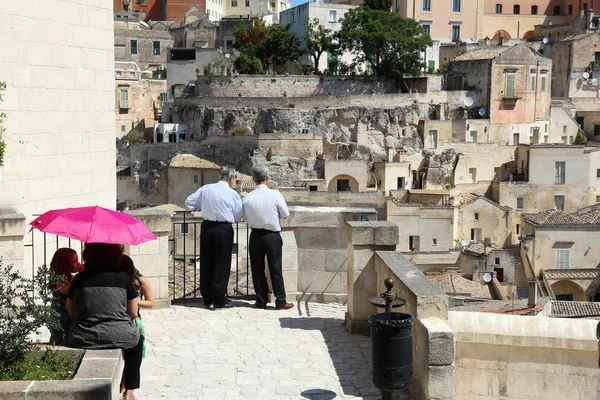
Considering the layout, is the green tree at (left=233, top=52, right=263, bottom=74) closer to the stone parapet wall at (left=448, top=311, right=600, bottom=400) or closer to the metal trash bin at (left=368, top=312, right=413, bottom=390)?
the stone parapet wall at (left=448, top=311, right=600, bottom=400)

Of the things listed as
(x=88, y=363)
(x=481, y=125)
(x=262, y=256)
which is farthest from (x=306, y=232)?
(x=481, y=125)

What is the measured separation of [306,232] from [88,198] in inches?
127

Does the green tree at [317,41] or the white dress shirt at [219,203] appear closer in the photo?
the white dress shirt at [219,203]

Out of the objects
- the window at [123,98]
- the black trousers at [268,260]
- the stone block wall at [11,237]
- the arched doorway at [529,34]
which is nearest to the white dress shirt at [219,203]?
the black trousers at [268,260]

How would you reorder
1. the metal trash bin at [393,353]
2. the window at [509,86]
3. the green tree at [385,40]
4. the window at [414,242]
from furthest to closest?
the green tree at [385,40] < the window at [509,86] < the window at [414,242] < the metal trash bin at [393,353]

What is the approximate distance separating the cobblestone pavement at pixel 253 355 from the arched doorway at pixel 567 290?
1225 inches

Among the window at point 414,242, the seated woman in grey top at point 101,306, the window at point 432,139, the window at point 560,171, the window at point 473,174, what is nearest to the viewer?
the seated woman in grey top at point 101,306

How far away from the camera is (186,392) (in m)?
6.41

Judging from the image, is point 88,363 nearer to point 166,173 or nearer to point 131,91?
point 166,173

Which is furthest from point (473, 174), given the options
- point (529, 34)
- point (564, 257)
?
point (529, 34)

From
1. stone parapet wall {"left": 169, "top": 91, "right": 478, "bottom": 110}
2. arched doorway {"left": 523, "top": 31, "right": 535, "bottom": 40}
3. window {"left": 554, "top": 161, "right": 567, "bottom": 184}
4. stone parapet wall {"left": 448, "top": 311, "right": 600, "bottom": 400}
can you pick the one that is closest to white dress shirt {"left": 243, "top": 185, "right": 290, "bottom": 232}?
stone parapet wall {"left": 448, "top": 311, "right": 600, "bottom": 400}

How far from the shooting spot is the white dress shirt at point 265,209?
29.0ft

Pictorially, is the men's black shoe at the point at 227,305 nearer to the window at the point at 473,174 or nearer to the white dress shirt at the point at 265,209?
the white dress shirt at the point at 265,209

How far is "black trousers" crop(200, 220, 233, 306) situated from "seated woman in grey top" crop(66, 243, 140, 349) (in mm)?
3068
